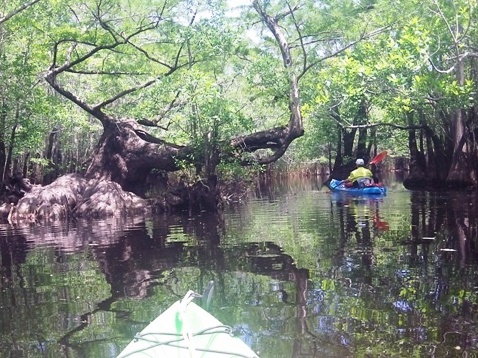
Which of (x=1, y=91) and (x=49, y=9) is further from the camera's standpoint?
(x=1, y=91)

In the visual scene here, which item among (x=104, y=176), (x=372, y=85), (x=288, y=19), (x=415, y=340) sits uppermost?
(x=288, y=19)

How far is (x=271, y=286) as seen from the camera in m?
6.05

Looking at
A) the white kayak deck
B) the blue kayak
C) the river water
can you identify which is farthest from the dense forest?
the white kayak deck

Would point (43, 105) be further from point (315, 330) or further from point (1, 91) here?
point (315, 330)

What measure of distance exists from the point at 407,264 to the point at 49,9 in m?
12.6

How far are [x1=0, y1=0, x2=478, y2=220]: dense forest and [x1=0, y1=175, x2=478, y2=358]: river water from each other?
16.0ft

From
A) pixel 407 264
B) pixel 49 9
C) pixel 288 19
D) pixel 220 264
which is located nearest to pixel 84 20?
pixel 49 9

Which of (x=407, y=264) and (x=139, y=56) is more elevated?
(x=139, y=56)

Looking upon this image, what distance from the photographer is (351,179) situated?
2148 cm

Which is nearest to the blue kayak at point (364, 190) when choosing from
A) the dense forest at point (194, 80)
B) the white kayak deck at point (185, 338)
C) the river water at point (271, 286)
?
the dense forest at point (194, 80)

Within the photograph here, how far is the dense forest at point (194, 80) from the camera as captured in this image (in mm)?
14297

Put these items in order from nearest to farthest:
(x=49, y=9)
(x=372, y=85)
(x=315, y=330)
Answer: (x=315, y=330) → (x=372, y=85) → (x=49, y=9)

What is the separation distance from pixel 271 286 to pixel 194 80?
9869 mm

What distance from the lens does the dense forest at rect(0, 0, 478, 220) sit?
1430 cm
